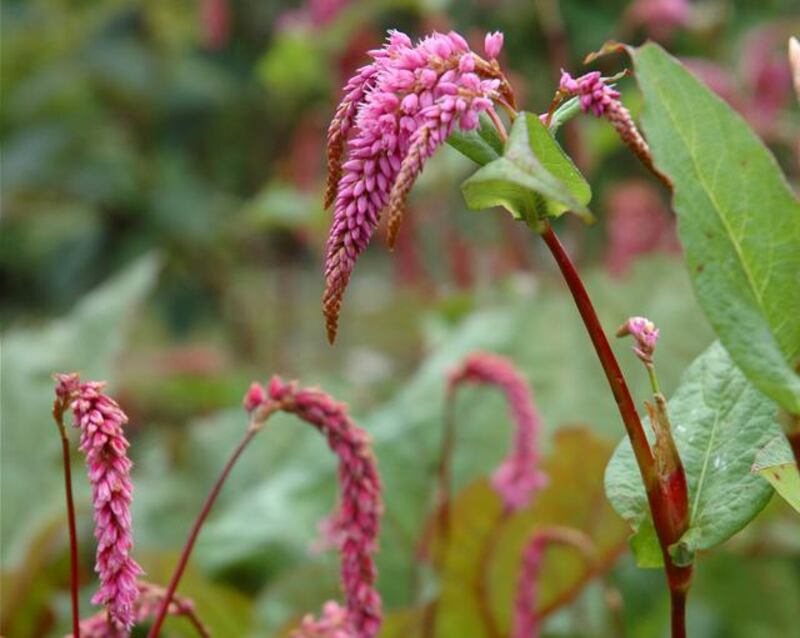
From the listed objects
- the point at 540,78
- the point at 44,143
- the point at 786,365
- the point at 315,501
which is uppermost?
the point at 44,143

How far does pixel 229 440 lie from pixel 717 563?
461mm

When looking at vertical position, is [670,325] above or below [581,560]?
above

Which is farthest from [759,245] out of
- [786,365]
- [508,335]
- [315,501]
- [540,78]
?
[540,78]

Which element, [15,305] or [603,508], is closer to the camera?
[603,508]

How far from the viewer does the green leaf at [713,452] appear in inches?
16.2

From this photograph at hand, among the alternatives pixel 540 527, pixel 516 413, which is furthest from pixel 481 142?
pixel 540 527

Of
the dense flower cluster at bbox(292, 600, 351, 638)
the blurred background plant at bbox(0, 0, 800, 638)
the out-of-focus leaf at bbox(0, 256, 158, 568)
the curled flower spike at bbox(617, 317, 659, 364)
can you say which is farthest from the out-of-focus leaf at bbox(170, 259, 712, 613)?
the curled flower spike at bbox(617, 317, 659, 364)

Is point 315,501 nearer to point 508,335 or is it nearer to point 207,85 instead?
point 508,335

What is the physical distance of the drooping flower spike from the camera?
35 cm

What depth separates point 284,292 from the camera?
6.35 ft

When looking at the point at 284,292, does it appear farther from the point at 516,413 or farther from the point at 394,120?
the point at 394,120

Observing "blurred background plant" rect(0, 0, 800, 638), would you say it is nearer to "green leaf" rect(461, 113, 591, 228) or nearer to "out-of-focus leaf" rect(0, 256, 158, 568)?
"out-of-focus leaf" rect(0, 256, 158, 568)

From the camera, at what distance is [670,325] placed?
108cm

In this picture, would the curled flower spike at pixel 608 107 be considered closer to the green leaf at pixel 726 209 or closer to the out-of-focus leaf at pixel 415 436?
the green leaf at pixel 726 209
